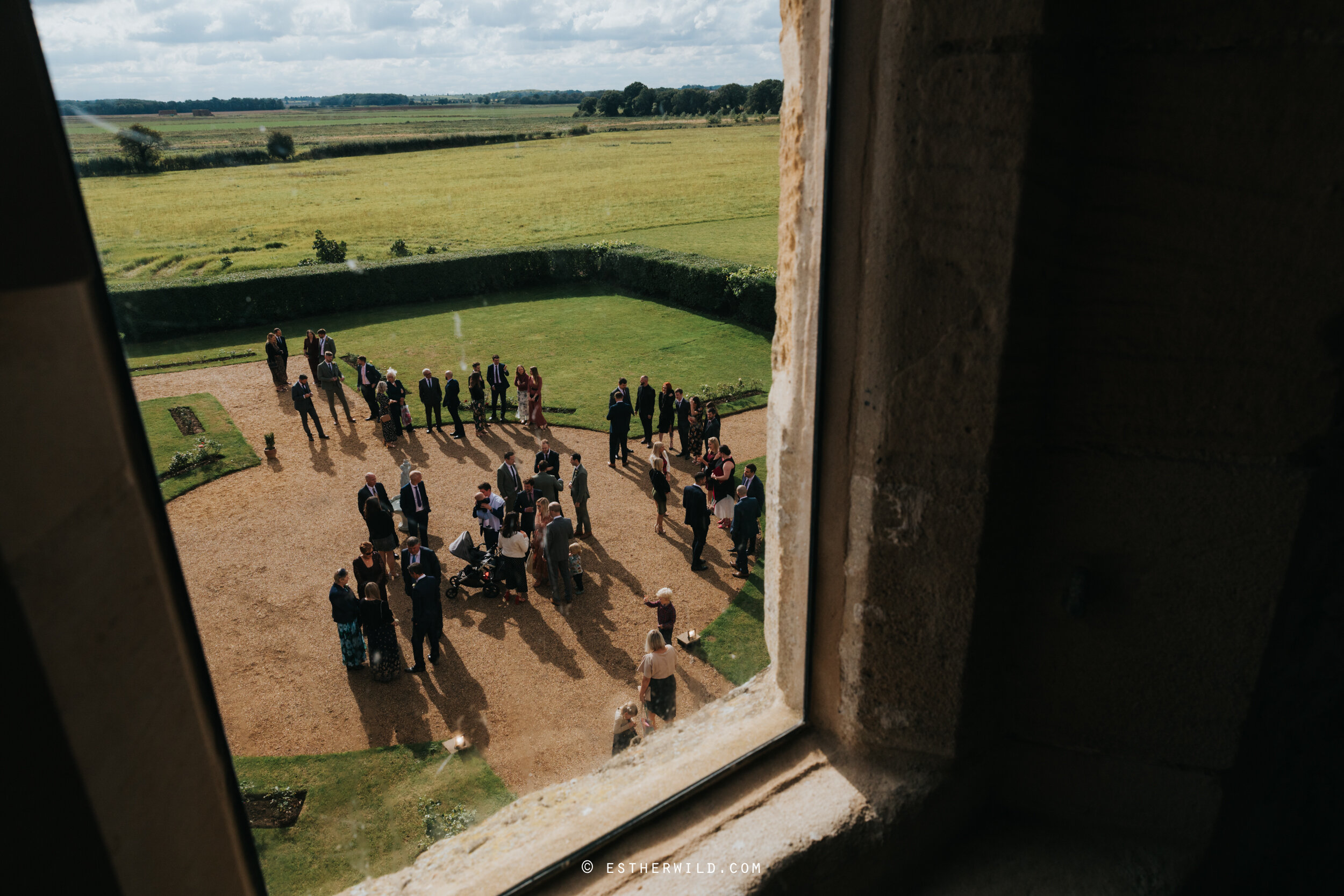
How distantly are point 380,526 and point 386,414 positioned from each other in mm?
5232

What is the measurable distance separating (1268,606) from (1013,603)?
0.59 metres

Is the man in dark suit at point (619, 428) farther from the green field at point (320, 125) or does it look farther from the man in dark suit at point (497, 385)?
the green field at point (320, 125)

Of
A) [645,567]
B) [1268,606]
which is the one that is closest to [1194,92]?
[1268,606]

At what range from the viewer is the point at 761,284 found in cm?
2128

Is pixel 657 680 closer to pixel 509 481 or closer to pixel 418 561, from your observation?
pixel 418 561

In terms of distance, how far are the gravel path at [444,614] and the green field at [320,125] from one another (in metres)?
3.35

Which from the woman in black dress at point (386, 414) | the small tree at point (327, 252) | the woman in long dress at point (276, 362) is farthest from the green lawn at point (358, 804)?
the small tree at point (327, 252)

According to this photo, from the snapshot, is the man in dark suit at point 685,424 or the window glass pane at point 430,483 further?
the man in dark suit at point 685,424

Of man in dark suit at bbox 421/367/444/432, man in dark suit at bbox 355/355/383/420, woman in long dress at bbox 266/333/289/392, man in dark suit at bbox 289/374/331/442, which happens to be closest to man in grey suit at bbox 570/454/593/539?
man in dark suit at bbox 421/367/444/432

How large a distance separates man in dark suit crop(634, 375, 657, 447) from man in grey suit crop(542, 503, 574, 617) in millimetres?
4824

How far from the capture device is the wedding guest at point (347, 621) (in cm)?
720

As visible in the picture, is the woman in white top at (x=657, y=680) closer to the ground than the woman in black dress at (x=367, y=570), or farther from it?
closer to the ground

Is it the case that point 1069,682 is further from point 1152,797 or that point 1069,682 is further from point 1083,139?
point 1083,139

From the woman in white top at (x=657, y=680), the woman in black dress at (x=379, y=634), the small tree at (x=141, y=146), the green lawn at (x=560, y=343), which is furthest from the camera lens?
the green lawn at (x=560, y=343)
